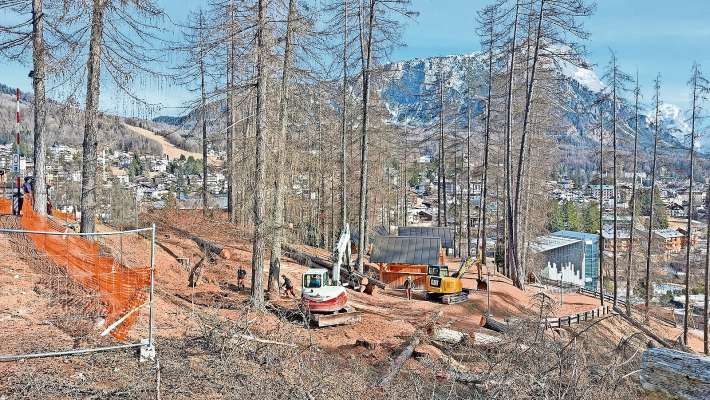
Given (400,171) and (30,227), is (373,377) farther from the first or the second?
(400,171)

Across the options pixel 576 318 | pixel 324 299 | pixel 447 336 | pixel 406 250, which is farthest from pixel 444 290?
pixel 324 299

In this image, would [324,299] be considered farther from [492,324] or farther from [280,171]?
[492,324]

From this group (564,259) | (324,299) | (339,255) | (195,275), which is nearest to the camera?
(324,299)

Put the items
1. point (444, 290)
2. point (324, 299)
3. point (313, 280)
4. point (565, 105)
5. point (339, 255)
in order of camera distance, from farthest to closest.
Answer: point (565, 105) → point (444, 290) → point (339, 255) → point (313, 280) → point (324, 299)

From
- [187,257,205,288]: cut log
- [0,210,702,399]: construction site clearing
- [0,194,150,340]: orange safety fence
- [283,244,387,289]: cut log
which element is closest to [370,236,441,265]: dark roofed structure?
[283,244,387,289]: cut log

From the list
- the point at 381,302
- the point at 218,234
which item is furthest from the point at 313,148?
the point at 381,302

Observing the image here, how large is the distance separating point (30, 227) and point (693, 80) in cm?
2484

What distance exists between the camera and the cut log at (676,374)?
7266mm

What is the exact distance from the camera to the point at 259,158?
40.9ft

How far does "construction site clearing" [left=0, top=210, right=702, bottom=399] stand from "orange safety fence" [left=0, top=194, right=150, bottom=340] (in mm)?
234

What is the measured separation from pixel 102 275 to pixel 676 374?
33.0 feet

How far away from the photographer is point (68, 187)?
46281 mm

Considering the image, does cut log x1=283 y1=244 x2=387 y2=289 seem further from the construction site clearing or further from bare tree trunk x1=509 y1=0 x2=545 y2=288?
bare tree trunk x1=509 y1=0 x2=545 y2=288

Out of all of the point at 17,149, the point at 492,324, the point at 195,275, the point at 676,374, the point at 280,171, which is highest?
the point at 17,149
